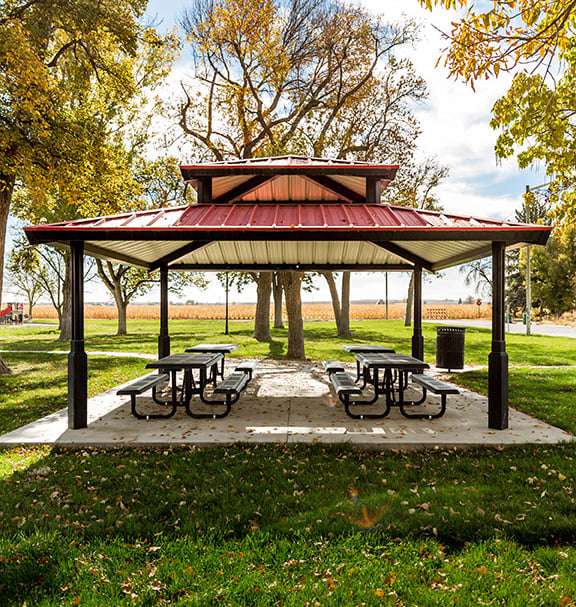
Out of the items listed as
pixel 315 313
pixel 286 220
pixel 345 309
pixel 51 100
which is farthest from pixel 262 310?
pixel 315 313

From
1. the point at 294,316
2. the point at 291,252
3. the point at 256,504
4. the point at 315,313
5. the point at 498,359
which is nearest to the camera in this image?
the point at 256,504

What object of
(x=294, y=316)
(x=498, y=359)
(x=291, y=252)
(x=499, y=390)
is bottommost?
(x=499, y=390)

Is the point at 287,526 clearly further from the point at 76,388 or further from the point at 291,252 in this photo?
the point at 291,252

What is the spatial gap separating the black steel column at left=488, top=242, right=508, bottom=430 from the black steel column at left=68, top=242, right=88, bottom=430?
6.35 meters

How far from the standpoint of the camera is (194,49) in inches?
688

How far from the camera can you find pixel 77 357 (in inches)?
266

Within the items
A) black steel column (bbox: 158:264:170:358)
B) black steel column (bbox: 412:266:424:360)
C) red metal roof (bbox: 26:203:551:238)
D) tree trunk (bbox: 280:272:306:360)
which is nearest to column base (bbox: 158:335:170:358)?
black steel column (bbox: 158:264:170:358)

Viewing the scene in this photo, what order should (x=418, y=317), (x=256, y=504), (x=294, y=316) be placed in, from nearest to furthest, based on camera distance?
(x=256, y=504)
(x=418, y=317)
(x=294, y=316)

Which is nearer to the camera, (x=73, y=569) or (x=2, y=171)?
(x=73, y=569)

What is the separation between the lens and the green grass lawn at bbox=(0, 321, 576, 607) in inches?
120

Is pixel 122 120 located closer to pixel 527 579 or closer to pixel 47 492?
pixel 47 492

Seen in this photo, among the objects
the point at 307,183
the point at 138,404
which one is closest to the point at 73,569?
the point at 138,404

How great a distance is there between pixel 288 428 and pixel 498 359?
135 inches

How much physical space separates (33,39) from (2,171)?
4076 millimetres
